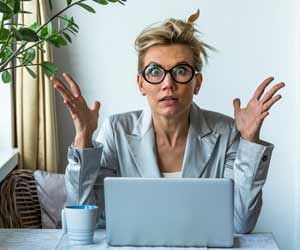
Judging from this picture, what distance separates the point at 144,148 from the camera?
227cm

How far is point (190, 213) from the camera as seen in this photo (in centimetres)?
185

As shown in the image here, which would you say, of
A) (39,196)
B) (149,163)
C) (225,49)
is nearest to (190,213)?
(149,163)

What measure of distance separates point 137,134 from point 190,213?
521mm

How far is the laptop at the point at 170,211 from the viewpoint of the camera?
1833mm

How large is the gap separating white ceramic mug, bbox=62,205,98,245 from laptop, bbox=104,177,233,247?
0.07 meters

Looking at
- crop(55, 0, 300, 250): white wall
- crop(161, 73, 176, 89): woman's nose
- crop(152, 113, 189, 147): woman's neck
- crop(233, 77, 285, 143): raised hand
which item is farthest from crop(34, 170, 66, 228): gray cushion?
crop(233, 77, 285, 143): raised hand

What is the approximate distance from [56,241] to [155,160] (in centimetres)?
45

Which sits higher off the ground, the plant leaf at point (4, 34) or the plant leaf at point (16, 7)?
the plant leaf at point (16, 7)

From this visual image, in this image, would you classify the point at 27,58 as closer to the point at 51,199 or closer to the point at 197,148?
the point at 197,148

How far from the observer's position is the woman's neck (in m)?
2.27

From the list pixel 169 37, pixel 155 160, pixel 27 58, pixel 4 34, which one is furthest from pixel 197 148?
pixel 4 34

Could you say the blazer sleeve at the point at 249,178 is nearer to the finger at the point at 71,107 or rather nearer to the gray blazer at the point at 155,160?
the gray blazer at the point at 155,160

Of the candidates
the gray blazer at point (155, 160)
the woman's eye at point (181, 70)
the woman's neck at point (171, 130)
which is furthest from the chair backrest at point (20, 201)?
the woman's eye at point (181, 70)

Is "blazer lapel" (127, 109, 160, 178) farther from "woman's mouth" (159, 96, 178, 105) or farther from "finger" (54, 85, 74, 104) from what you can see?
"finger" (54, 85, 74, 104)
